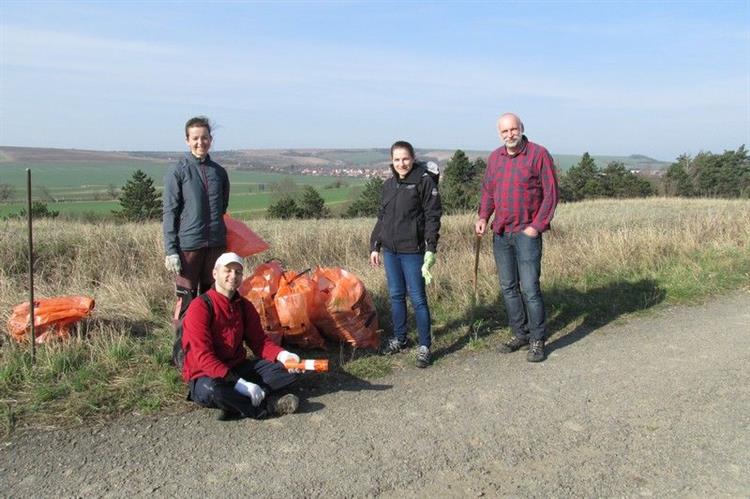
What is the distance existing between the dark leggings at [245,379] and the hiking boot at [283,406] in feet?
0.17

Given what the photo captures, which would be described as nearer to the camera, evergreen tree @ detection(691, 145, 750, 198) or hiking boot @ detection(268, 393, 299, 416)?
hiking boot @ detection(268, 393, 299, 416)

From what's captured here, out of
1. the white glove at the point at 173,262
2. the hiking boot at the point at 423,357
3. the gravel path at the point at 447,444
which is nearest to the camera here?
the gravel path at the point at 447,444

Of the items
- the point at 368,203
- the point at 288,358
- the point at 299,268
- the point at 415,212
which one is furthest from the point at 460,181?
the point at 288,358

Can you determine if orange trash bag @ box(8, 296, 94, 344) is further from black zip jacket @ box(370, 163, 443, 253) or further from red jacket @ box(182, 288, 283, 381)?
black zip jacket @ box(370, 163, 443, 253)

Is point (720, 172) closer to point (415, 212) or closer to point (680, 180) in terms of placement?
point (680, 180)

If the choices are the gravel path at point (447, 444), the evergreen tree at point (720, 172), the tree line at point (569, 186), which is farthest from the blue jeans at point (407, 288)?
the evergreen tree at point (720, 172)

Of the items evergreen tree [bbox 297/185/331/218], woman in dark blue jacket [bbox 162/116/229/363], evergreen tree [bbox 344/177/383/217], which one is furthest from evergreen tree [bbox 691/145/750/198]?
woman in dark blue jacket [bbox 162/116/229/363]

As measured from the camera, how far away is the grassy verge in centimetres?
413

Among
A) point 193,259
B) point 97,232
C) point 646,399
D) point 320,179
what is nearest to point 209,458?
point 193,259

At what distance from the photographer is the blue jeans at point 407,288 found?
504cm

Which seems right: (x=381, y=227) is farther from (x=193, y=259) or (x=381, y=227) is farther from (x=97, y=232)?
(x=97, y=232)

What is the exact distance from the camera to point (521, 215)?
5.13m

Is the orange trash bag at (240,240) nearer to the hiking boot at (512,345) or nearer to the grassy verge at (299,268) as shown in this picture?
the grassy verge at (299,268)

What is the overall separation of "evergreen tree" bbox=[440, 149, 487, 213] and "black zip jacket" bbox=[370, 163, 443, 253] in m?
18.9
